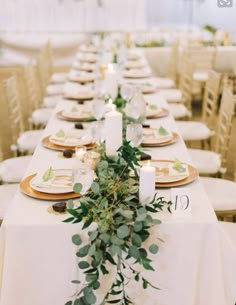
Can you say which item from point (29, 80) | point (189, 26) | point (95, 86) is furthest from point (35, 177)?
point (189, 26)

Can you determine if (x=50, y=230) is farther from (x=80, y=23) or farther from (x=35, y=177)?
(x=80, y=23)

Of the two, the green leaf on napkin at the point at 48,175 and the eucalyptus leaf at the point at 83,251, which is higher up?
the green leaf on napkin at the point at 48,175

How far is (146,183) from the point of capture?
1.77 metres

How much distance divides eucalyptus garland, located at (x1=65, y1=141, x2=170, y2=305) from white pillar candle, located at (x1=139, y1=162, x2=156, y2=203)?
2 cm

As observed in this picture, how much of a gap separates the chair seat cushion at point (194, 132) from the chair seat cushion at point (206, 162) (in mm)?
421

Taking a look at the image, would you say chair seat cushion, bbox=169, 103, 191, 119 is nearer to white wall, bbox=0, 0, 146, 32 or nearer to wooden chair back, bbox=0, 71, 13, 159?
wooden chair back, bbox=0, 71, 13, 159

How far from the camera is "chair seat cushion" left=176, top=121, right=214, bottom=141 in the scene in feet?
12.3

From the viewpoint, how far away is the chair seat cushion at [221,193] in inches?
101

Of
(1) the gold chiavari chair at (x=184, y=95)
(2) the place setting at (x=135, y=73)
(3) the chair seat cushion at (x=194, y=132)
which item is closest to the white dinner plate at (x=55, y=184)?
(3) the chair seat cushion at (x=194, y=132)

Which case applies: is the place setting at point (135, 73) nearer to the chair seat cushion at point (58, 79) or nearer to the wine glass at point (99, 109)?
the chair seat cushion at point (58, 79)

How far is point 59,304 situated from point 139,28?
315 inches

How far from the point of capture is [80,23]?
9.33 m

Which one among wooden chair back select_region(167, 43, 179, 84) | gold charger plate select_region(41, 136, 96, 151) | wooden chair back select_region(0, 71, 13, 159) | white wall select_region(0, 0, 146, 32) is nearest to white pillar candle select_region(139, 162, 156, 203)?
gold charger plate select_region(41, 136, 96, 151)

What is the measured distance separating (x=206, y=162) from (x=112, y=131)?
118 centimetres
